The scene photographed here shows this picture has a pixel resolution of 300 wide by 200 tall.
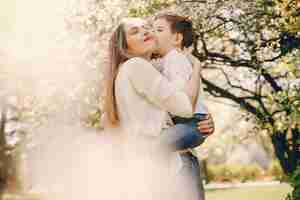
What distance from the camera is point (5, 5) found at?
17.5 metres

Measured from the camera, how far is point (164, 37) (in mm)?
4164

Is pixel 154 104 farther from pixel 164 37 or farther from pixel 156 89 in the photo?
pixel 164 37

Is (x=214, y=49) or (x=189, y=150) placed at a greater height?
(x=189, y=150)

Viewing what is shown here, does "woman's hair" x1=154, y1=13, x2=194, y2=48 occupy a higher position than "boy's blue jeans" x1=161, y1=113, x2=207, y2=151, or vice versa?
"woman's hair" x1=154, y1=13, x2=194, y2=48

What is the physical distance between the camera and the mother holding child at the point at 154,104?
11.9ft

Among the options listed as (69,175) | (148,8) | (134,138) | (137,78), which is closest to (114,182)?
(134,138)

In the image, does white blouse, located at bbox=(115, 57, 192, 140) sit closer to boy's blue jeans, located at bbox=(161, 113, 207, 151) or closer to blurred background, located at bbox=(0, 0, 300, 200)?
boy's blue jeans, located at bbox=(161, 113, 207, 151)

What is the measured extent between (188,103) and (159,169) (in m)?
0.34

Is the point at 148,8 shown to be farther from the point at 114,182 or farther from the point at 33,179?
the point at 33,179

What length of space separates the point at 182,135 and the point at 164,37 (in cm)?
74

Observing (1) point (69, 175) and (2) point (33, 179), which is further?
(2) point (33, 179)

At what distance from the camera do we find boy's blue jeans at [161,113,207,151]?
362 centimetres

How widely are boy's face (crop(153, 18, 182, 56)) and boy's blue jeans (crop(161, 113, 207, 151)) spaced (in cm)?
56

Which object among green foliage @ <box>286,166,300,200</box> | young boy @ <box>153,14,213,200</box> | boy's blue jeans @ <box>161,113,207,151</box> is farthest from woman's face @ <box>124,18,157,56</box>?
green foliage @ <box>286,166,300,200</box>
